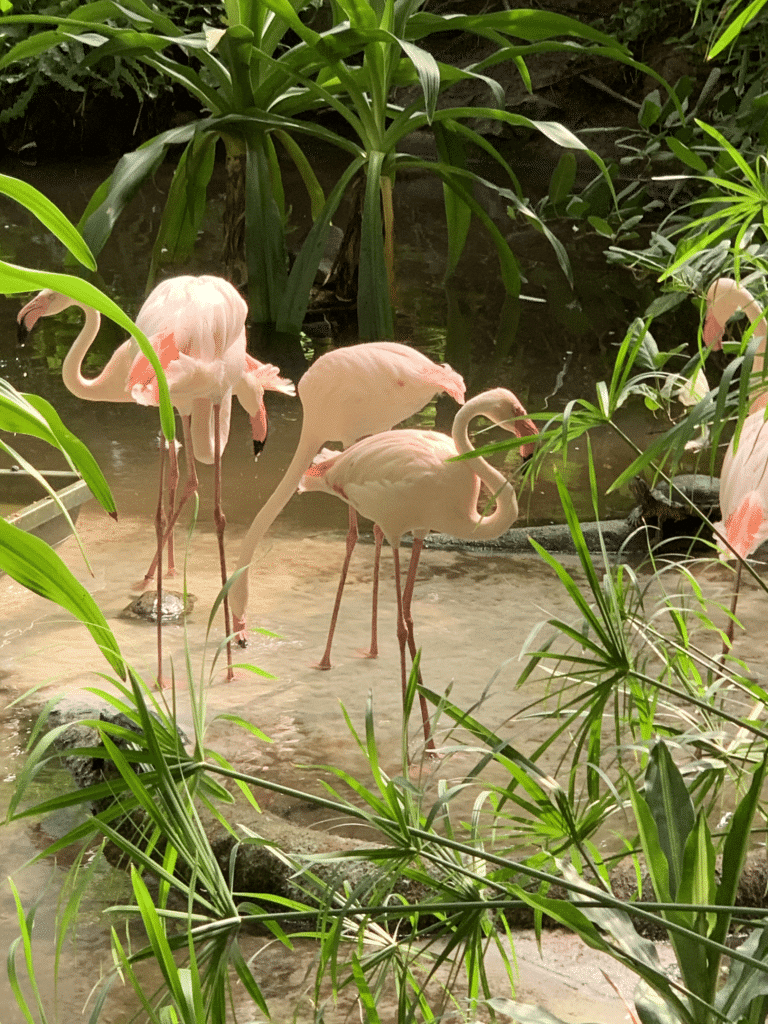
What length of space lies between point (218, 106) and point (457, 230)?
1.14 m

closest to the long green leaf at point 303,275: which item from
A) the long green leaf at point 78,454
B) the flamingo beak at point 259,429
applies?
the flamingo beak at point 259,429

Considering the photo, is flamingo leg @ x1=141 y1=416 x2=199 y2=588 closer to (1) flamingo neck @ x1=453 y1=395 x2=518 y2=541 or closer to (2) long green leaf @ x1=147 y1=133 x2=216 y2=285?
(1) flamingo neck @ x1=453 y1=395 x2=518 y2=541

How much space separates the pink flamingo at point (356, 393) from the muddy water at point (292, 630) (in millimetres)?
232

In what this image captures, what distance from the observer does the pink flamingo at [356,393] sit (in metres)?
2.86

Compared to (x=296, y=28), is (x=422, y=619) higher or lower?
lower

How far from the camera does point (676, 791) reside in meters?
0.97

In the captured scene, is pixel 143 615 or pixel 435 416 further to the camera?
pixel 435 416

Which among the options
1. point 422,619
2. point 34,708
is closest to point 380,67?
point 422,619

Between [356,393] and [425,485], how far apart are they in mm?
526

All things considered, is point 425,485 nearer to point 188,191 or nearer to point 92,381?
point 92,381

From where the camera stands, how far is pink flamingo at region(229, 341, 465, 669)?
2861 mm

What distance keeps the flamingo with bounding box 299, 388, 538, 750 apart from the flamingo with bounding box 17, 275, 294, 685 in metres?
0.36

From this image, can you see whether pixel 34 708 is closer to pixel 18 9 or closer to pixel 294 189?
pixel 18 9

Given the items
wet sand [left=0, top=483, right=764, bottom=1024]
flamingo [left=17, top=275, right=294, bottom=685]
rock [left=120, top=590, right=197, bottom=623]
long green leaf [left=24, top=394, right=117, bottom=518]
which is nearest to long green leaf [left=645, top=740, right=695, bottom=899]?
long green leaf [left=24, top=394, right=117, bottom=518]
